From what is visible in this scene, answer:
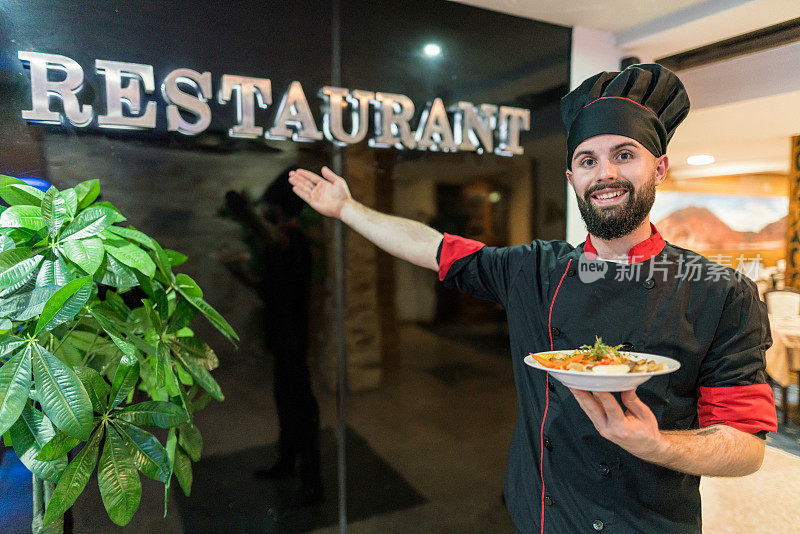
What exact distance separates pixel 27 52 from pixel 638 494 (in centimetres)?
222

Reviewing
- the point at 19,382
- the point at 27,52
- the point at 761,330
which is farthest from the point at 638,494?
the point at 27,52

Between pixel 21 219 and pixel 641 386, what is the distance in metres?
1.58

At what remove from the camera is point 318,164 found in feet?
6.96

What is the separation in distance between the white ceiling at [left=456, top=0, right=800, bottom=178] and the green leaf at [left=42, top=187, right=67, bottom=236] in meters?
1.88

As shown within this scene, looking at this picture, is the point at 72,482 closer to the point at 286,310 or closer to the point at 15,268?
the point at 15,268

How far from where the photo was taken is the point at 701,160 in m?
2.26

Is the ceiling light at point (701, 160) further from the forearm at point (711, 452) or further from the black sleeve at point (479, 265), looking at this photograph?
the forearm at point (711, 452)

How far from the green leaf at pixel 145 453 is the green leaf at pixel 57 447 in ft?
0.38

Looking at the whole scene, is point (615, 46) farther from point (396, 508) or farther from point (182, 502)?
point (182, 502)

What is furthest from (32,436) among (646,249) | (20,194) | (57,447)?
(646,249)

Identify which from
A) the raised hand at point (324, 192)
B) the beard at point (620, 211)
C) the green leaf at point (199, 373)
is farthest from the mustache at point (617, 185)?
the green leaf at point (199, 373)

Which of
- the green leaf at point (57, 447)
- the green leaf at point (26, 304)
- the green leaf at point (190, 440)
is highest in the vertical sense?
the green leaf at point (26, 304)

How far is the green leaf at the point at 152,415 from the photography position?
4.53 feet

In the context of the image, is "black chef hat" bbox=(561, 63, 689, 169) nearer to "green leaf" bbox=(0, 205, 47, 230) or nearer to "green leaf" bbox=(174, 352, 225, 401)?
"green leaf" bbox=(174, 352, 225, 401)
